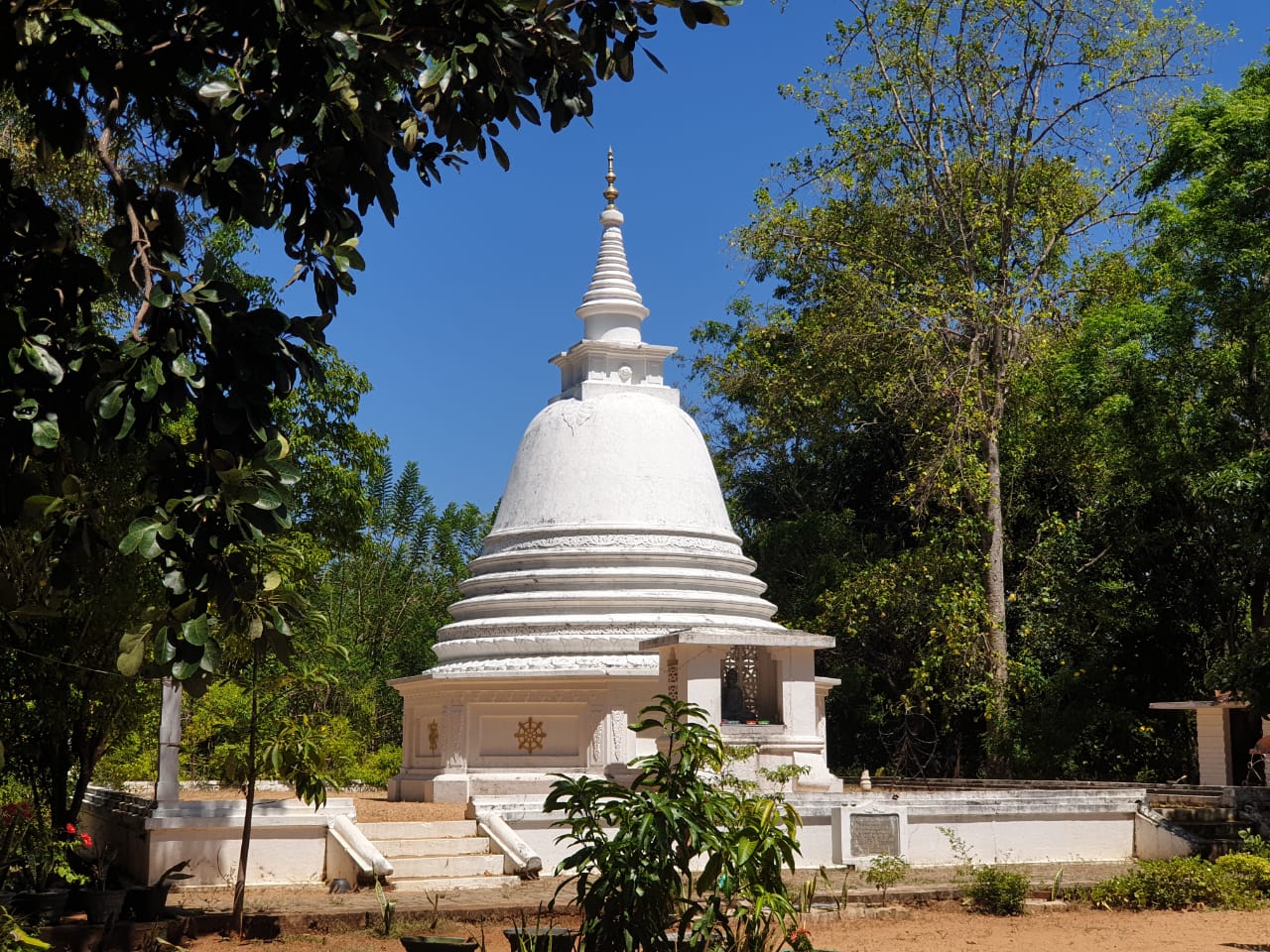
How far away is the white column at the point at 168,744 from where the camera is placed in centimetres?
1378

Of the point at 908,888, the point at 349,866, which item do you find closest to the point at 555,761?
the point at 349,866

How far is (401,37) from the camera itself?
654cm

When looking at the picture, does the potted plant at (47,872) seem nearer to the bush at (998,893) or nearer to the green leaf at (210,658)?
the green leaf at (210,658)

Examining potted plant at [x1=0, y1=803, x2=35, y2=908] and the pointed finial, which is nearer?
potted plant at [x1=0, y1=803, x2=35, y2=908]

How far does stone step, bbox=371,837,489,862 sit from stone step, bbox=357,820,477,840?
15 cm

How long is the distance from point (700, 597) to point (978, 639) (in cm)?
713

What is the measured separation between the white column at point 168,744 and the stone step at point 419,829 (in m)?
2.20

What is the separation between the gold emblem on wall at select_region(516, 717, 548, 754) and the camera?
1942 centimetres

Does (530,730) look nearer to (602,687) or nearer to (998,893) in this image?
(602,687)

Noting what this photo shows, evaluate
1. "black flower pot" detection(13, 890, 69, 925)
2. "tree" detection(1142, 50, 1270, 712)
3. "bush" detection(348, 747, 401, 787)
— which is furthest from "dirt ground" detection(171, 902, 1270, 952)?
"bush" detection(348, 747, 401, 787)

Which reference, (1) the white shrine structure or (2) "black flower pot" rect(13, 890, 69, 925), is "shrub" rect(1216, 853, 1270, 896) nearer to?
(1) the white shrine structure

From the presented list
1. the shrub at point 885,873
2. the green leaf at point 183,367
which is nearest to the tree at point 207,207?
the green leaf at point 183,367

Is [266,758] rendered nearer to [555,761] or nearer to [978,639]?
[555,761]

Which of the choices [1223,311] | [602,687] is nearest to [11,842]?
[602,687]
